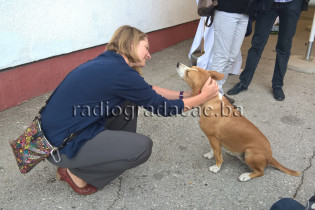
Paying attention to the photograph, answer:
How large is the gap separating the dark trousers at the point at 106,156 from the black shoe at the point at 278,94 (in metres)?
2.69

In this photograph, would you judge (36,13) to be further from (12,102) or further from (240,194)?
(240,194)

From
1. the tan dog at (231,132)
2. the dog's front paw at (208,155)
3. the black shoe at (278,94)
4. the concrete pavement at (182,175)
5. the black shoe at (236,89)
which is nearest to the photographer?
the concrete pavement at (182,175)

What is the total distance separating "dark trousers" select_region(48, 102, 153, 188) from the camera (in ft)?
6.89

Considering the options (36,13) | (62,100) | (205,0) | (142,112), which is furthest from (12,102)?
(205,0)

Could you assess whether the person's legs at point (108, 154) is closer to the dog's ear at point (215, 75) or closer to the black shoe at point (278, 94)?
the dog's ear at point (215, 75)

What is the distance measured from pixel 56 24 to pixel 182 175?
2807 millimetres

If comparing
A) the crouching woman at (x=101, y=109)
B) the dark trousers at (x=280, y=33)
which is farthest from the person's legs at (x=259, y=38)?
the crouching woman at (x=101, y=109)

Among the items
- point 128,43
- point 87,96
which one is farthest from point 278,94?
point 87,96

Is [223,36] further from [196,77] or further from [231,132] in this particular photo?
[231,132]

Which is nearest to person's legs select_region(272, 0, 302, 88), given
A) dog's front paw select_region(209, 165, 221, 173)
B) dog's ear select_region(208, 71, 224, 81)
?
dog's ear select_region(208, 71, 224, 81)

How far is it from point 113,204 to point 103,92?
0.96 m

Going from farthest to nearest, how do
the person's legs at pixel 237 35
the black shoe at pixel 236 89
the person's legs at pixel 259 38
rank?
the black shoe at pixel 236 89
the person's legs at pixel 259 38
the person's legs at pixel 237 35

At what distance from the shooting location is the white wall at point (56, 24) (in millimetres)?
3422

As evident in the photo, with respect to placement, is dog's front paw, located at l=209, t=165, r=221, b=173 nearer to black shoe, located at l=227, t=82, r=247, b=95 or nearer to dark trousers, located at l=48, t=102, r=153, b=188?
dark trousers, located at l=48, t=102, r=153, b=188
